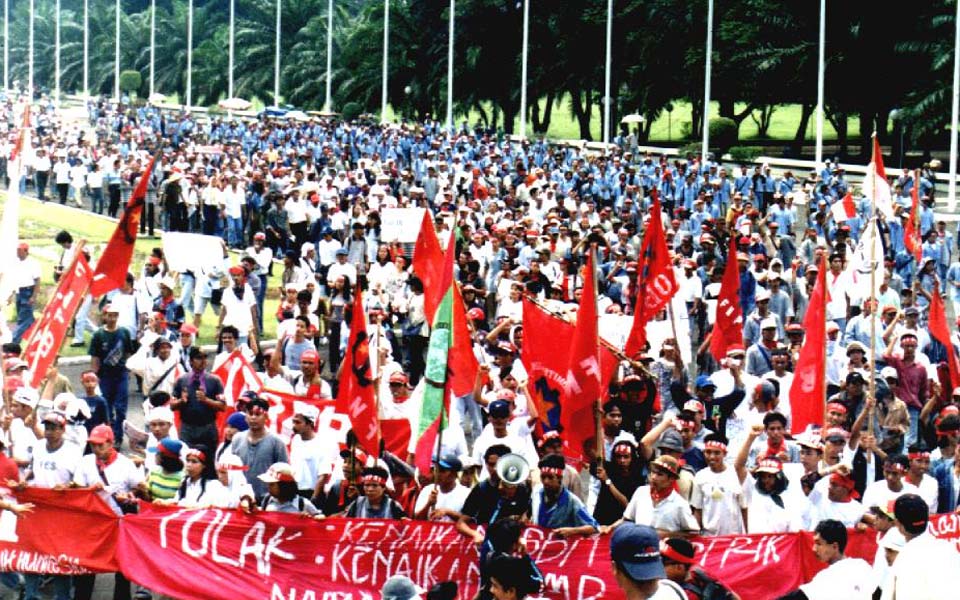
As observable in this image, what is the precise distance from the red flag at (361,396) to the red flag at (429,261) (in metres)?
1.41

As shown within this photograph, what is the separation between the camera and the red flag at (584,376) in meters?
12.4

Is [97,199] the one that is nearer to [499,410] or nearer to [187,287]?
[187,287]

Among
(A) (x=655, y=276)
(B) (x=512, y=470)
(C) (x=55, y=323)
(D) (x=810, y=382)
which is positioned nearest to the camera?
(B) (x=512, y=470)

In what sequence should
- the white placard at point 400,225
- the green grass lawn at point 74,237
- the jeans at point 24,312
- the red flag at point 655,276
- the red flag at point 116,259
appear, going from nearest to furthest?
the red flag at point 116,259, the red flag at point 655,276, the jeans at point 24,312, the white placard at point 400,225, the green grass lawn at point 74,237

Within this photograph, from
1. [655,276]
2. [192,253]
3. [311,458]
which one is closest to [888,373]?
[655,276]

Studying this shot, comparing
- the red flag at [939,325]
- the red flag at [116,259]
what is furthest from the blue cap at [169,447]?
the red flag at [939,325]

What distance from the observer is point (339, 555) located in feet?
37.3

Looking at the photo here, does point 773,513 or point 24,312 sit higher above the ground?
point 24,312

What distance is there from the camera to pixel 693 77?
189ft

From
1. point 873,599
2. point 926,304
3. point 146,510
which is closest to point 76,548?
point 146,510

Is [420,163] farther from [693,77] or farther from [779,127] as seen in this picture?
[779,127]

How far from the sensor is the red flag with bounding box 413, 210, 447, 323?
50.1 ft

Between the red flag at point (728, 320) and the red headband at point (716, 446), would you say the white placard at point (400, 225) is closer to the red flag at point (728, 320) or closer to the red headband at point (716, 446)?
the red flag at point (728, 320)

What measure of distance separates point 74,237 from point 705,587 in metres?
31.2
